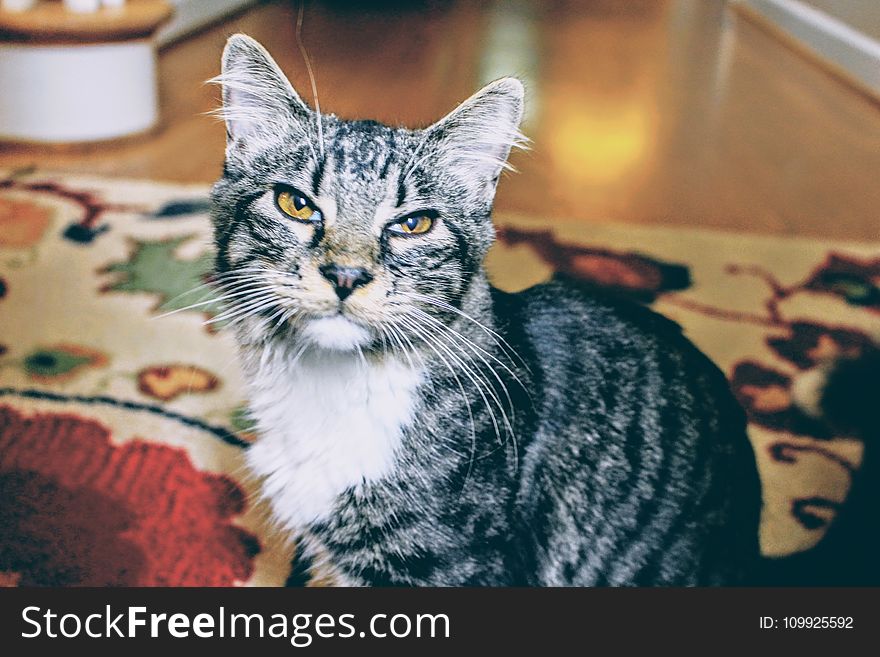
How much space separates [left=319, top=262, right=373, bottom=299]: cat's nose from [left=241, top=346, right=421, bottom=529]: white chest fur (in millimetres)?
77

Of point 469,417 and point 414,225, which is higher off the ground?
point 414,225

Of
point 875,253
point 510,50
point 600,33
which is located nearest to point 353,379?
point 875,253

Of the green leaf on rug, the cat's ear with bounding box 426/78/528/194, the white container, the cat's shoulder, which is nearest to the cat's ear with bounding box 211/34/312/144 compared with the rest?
the cat's ear with bounding box 426/78/528/194

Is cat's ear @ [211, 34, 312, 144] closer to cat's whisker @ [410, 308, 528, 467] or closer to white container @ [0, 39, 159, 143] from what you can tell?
cat's whisker @ [410, 308, 528, 467]

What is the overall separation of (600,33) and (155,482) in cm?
346

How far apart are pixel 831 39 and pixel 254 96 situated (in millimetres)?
3029

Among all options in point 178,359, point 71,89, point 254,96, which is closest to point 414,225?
→ point 254,96

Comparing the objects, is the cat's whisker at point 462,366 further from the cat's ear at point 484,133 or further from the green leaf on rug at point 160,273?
the green leaf on rug at point 160,273

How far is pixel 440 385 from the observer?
0.74 meters

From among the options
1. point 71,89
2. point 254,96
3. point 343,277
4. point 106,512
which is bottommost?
point 106,512

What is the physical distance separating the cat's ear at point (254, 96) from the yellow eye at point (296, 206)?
0.22 feet

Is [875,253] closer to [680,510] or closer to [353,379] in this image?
[680,510]

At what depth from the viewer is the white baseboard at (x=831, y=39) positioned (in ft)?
9.25

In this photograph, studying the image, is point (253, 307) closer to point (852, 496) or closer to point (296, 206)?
point (296, 206)
